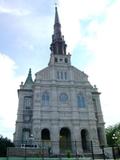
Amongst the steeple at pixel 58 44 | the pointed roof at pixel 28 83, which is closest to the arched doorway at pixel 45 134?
the pointed roof at pixel 28 83

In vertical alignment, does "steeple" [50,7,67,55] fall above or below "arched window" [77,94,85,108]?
above

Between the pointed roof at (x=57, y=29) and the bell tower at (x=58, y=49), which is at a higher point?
the pointed roof at (x=57, y=29)

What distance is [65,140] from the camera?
41531mm

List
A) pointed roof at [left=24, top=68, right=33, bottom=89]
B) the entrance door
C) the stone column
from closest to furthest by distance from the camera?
1. the stone column
2. the entrance door
3. pointed roof at [left=24, top=68, right=33, bottom=89]

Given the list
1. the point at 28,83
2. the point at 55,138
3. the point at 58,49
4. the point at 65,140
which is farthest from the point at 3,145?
the point at 58,49

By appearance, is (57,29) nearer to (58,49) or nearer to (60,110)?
(58,49)

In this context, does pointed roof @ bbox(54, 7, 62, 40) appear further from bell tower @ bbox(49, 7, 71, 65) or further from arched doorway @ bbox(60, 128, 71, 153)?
arched doorway @ bbox(60, 128, 71, 153)

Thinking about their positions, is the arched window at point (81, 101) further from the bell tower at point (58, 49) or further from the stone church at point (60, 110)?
the bell tower at point (58, 49)

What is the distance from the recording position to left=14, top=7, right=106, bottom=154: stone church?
39281 millimetres

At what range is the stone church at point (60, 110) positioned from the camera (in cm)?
3928

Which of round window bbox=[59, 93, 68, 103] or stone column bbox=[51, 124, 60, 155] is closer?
stone column bbox=[51, 124, 60, 155]

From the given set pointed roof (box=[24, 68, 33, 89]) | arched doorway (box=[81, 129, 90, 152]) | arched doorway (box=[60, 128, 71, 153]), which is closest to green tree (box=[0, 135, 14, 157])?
arched doorway (box=[60, 128, 71, 153])

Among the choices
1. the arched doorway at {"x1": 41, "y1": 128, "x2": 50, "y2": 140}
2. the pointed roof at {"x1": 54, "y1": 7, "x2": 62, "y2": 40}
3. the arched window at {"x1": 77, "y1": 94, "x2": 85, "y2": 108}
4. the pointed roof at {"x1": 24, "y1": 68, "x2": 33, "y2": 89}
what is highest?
the pointed roof at {"x1": 54, "y1": 7, "x2": 62, "y2": 40}

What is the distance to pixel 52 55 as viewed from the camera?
1881 inches
